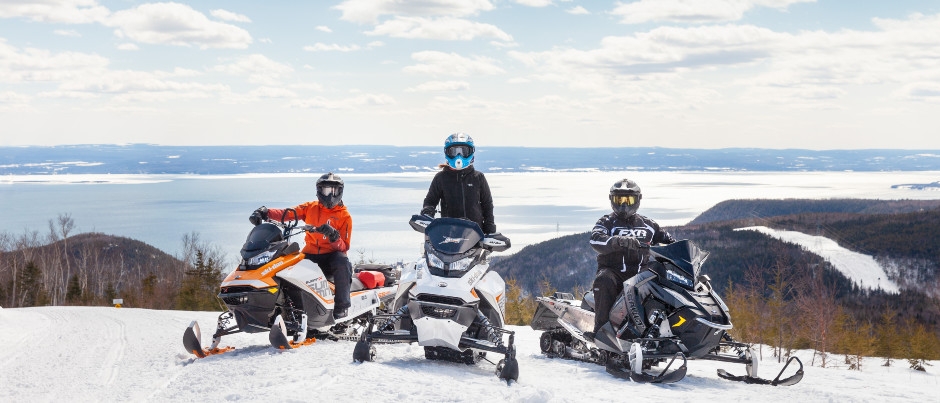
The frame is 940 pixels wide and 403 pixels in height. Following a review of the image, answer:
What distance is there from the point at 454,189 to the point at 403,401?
2.91 meters

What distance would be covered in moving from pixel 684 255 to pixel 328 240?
360 cm

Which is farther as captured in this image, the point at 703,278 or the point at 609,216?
the point at 609,216

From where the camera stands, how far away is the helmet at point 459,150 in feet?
23.6

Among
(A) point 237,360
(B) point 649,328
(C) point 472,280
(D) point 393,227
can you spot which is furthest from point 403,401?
(D) point 393,227

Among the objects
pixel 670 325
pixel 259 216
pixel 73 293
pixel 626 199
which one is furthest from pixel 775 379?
pixel 73 293

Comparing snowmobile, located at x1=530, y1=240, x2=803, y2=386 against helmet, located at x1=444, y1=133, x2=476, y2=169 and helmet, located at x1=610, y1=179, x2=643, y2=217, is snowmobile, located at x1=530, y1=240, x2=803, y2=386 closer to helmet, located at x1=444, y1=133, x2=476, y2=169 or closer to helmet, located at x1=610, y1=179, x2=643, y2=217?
helmet, located at x1=610, y1=179, x2=643, y2=217

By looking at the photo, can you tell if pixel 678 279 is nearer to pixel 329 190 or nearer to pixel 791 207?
pixel 329 190

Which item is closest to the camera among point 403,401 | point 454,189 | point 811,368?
point 403,401

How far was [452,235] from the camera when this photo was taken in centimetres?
640

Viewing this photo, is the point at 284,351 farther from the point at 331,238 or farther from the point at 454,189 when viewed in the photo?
the point at 454,189

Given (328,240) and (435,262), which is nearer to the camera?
(435,262)

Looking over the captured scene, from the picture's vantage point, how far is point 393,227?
125062 mm

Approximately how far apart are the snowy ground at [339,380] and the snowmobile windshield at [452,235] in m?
0.95

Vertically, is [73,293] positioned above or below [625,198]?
below
